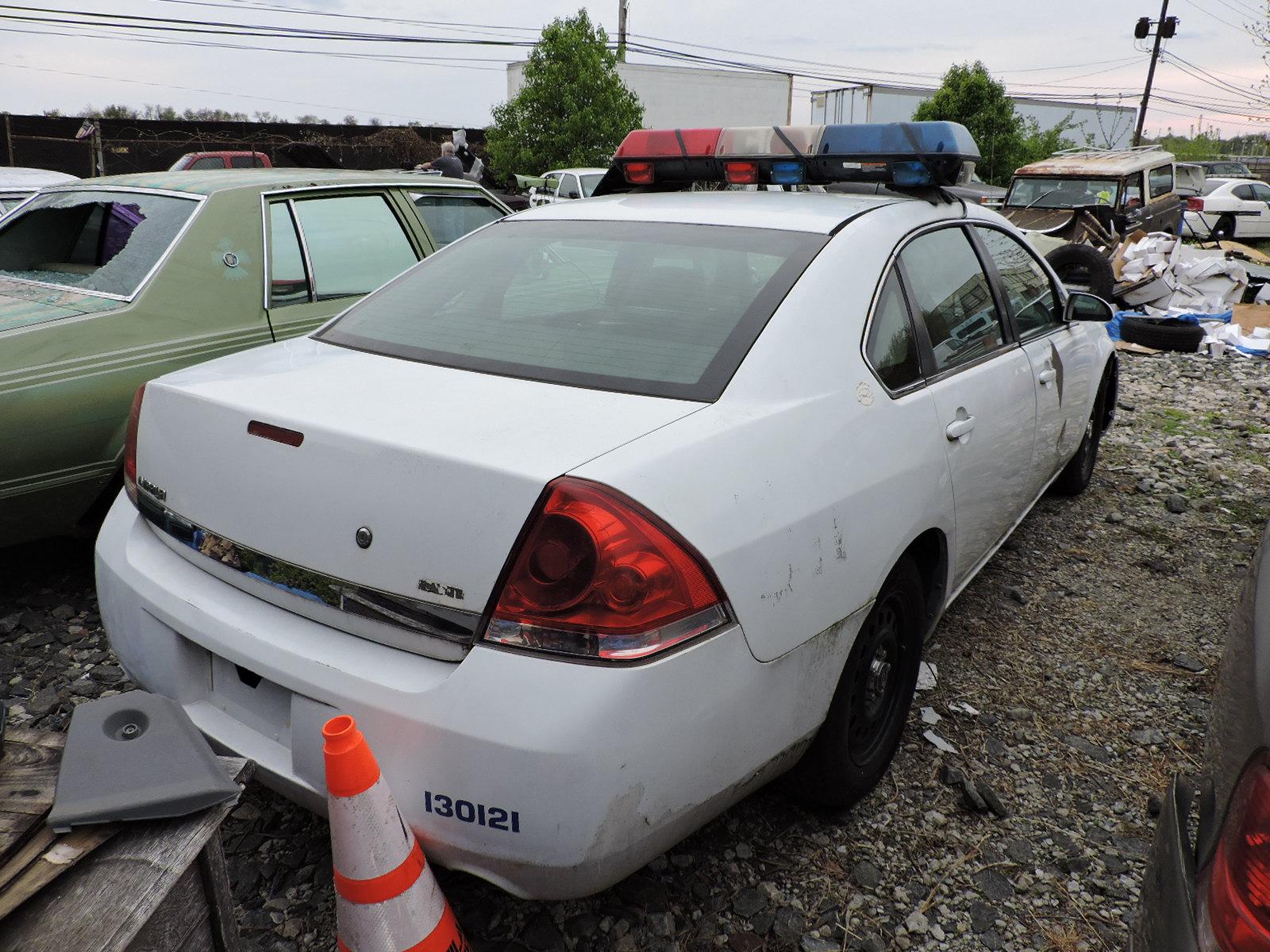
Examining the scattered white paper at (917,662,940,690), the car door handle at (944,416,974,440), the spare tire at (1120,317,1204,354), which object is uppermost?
the car door handle at (944,416,974,440)

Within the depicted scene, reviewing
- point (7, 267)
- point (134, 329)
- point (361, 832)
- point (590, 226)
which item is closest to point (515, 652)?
point (361, 832)

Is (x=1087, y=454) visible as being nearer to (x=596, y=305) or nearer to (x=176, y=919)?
(x=596, y=305)

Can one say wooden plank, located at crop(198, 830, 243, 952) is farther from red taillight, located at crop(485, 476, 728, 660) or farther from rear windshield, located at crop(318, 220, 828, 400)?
rear windshield, located at crop(318, 220, 828, 400)

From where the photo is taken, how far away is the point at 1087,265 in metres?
9.55

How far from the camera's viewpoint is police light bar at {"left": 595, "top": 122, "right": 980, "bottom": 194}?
290 centimetres

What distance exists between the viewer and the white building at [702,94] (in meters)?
37.9

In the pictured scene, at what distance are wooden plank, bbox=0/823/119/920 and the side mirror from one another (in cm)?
368

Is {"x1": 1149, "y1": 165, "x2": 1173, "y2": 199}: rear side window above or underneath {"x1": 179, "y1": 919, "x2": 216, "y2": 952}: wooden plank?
above

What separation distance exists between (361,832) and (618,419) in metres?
0.86

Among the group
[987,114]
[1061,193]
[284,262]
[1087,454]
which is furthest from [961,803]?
[987,114]

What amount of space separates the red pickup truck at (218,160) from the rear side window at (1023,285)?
16.6 m

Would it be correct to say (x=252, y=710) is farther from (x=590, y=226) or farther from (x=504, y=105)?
(x=504, y=105)

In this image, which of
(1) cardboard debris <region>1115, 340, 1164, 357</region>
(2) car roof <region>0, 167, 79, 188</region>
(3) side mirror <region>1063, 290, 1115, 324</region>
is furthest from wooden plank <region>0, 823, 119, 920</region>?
(1) cardboard debris <region>1115, 340, 1164, 357</region>

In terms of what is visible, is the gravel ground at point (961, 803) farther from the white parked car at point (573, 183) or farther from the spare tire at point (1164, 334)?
the white parked car at point (573, 183)
